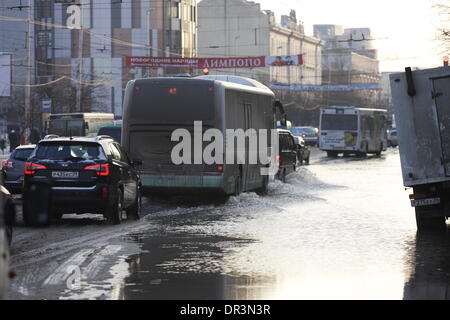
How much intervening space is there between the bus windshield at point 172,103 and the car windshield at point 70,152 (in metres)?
4.66

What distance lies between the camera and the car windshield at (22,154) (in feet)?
92.6

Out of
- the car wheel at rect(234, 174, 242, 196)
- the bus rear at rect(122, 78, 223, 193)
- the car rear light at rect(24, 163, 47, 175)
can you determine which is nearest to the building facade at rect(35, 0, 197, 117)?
→ the car wheel at rect(234, 174, 242, 196)

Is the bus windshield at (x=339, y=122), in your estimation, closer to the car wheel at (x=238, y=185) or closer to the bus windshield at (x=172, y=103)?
the car wheel at (x=238, y=185)

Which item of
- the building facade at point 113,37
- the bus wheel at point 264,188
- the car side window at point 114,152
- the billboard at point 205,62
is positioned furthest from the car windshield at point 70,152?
the building facade at point 113,37

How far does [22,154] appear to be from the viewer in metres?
28.5

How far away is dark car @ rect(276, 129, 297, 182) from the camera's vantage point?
34031mm

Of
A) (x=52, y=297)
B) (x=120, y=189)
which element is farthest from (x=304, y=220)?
(x=52, y=297)

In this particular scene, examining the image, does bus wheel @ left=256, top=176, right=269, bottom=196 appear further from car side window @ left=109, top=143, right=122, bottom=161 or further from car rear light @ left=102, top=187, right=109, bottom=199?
car rear light @ left=102, top=187, right=109, bottom=199

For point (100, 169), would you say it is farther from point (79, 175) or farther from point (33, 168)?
point (33, 168)

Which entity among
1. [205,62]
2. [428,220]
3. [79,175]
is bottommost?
[428,220]

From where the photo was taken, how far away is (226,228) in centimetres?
1834

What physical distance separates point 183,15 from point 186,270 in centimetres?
10666

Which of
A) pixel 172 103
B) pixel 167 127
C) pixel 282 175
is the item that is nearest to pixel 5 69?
pixel 282 175

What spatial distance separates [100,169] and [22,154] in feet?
34.1
